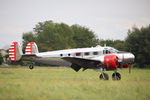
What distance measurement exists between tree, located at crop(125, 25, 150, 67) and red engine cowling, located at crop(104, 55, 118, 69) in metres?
28.2

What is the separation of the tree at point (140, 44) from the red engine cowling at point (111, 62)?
2815 centimetres

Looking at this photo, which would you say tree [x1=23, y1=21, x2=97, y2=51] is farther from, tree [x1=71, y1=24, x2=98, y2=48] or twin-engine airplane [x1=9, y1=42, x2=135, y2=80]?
twin-engine airplane [x1=9, y1=42, x2=135, y2=80]

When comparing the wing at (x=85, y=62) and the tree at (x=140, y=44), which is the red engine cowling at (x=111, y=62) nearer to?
the wing at (x=85, y=62)

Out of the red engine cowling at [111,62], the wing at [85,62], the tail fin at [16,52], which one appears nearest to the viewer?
the red engine cowling at [111,62]

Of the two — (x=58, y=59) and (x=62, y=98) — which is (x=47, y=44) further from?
(x=62, y=98)

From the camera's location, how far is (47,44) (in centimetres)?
6769

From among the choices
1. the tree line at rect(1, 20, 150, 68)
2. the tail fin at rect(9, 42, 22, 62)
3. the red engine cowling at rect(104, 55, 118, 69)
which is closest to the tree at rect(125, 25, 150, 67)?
the tree line at rect(1, 20, 150, 68)

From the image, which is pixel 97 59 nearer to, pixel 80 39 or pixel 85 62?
Result: pixel 85 62

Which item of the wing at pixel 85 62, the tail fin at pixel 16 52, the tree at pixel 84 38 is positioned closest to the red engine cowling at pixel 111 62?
the wing at pixel 85 62

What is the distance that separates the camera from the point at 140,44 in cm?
4559

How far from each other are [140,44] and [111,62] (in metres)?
29.9

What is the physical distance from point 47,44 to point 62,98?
58.0 meters

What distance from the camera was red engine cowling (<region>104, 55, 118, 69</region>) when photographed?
17.2 metres

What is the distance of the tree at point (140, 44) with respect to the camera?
44.5m
